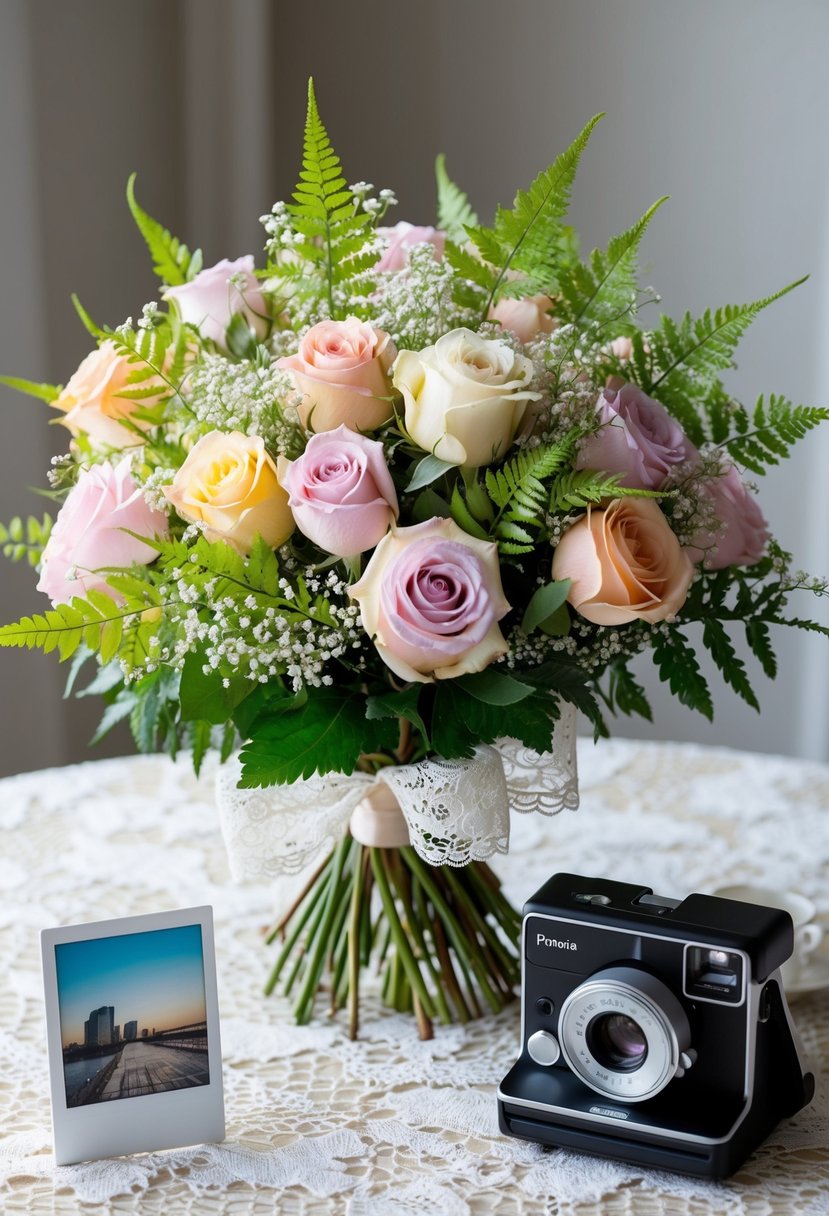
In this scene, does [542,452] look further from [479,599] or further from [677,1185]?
[677,1185]

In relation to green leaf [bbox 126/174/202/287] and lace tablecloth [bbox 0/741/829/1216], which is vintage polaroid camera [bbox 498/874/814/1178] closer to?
lace tablecloth [bbox 0/741/829/1216]

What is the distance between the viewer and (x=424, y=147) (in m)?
2.60

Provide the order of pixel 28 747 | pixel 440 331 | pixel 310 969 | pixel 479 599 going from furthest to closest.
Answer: pixel 28 747
pixel 310 969
pixel 440 331
pixel 479 599

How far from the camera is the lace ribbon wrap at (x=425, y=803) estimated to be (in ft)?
3.27

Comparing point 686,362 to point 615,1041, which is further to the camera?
point 686,362

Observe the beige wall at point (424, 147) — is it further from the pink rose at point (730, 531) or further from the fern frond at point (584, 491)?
the fern frond at point (584, 491)

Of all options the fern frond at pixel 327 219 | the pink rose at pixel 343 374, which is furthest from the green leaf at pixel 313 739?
the fern frond at pixel 327 219

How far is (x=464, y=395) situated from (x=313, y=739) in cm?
28

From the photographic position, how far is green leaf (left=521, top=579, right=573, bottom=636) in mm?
900

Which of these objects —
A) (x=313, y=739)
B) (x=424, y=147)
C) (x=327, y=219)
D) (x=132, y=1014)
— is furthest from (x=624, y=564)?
(x=424, y=147)

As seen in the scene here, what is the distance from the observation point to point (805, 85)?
92.4 inches

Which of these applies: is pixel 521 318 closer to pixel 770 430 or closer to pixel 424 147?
pixel 770 430

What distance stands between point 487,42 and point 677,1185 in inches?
88.0

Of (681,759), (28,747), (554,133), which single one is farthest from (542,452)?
(554,133)
